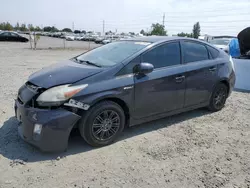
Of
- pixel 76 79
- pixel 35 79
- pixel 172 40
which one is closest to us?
pixel 76 79

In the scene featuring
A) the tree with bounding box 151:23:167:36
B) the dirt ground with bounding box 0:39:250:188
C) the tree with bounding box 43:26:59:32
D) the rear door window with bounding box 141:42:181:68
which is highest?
the tree with bounding box 43:26:59:32

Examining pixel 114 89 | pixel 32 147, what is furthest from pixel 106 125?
pixel 32 147

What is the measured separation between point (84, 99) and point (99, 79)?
0.37 meters

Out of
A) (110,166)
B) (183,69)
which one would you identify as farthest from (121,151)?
(183,69)

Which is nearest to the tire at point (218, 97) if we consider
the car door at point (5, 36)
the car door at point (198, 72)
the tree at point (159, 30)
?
the car door at point (198, 72)

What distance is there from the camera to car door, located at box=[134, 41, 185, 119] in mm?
3572

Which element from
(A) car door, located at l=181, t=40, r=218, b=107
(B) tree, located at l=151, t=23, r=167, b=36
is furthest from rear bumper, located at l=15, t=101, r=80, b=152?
(B) tree, located at l=151, t=23, r=167, b=36

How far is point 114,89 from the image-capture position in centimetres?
329

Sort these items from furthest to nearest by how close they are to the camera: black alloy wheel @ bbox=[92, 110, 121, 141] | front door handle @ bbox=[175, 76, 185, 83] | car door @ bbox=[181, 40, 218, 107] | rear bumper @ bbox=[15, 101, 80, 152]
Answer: car door @ bbox=[181, 40, 218, 107] → front door handle @ bbox=[175, 76, 185, 83] → black alloy wheel @ bbox=[92, 110, 121, 141] → rear bumper @ bbox=[15, 101, 80, 152]

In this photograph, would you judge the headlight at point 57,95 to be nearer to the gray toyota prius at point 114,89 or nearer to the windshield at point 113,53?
the gray toyota prius at point 114,89

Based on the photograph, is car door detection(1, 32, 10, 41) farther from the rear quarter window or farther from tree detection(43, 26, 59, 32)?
tree detection(43, 26, 59, 32)

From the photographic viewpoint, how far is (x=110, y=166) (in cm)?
290

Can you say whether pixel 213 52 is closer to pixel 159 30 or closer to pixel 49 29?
pixel 159 30

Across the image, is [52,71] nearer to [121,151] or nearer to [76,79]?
[76,79]
